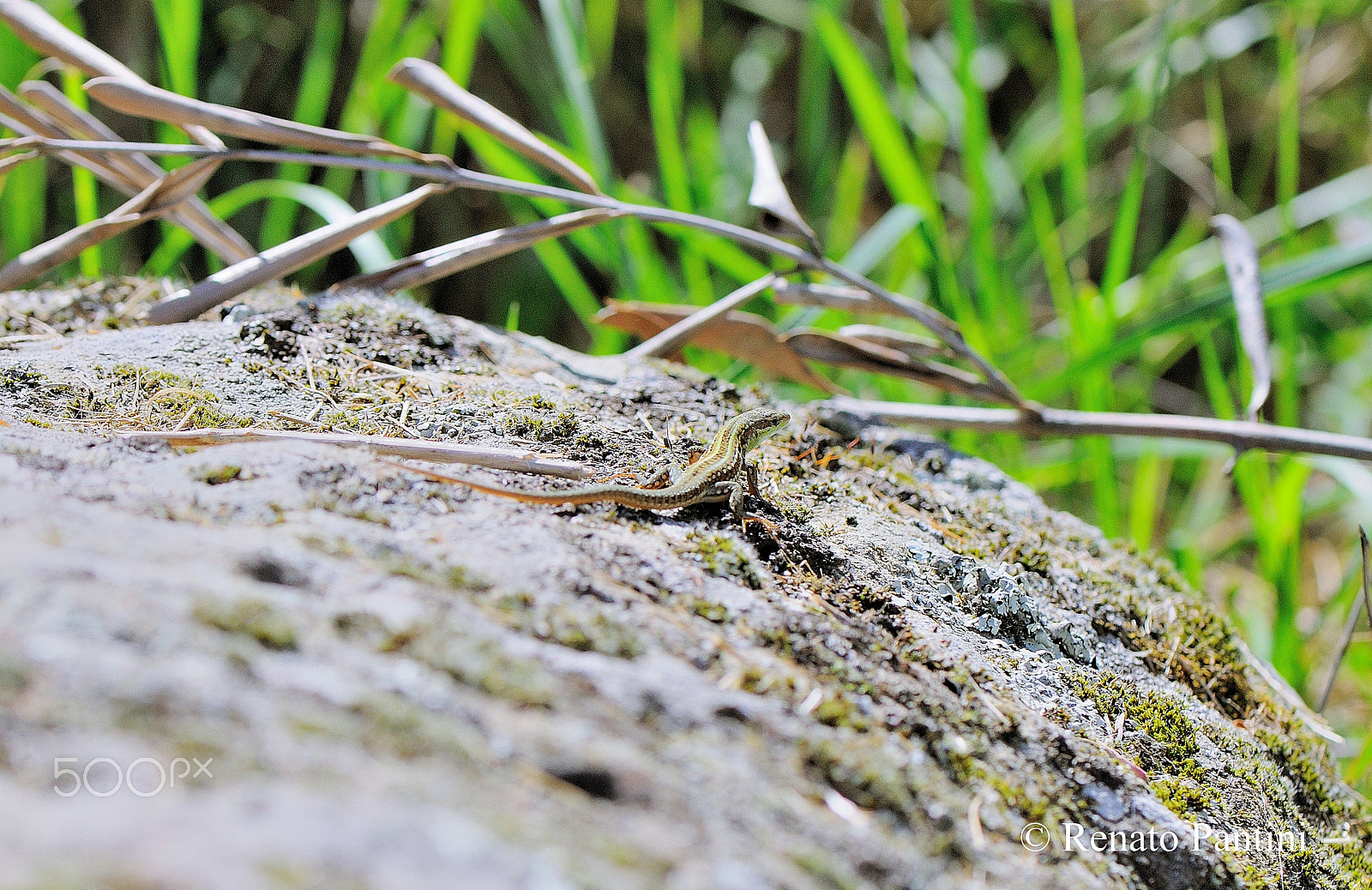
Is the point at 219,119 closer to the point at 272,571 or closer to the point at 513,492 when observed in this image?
the point at 513,492

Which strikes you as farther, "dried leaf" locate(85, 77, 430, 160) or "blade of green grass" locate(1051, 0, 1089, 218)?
"blade of green grass" locate(1051, 0, 1089, 218)

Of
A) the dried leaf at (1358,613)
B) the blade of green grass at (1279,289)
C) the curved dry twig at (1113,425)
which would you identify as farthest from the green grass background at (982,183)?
the dried leaf at (1358,613)

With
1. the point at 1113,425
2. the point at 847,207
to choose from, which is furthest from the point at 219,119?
the point at 847,207

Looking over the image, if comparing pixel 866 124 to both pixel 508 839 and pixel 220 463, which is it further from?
pixel 508 839

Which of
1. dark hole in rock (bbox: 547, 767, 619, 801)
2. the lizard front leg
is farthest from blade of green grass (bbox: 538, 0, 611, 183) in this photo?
dark hole in rock (bbox: 547, 767, 619, 801)

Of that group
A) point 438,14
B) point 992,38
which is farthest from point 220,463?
point 992,38

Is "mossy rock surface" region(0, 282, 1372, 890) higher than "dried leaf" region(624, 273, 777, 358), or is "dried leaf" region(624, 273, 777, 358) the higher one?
"dried leaf" region(624, 273, 777, 358)

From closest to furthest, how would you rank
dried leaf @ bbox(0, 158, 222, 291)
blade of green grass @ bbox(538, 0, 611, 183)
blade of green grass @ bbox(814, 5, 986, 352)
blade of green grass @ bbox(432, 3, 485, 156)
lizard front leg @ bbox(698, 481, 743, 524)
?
1. lizard front leg @ bbox(698, 481, 743, 524)
2. dried leaf @ bbox(0, 158, 222, 291)
3. blade of green grass @ bbox(814, 5, 986, 352)
4. blade of green grass @ bbox(538, 0, 611, 183)
5. blade of green grass @ bbox(432, 3, 485, 156)

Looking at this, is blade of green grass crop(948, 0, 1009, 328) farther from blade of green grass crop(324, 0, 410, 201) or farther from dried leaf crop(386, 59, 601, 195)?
blade of green grass crop(324, 0, 410, 201)
